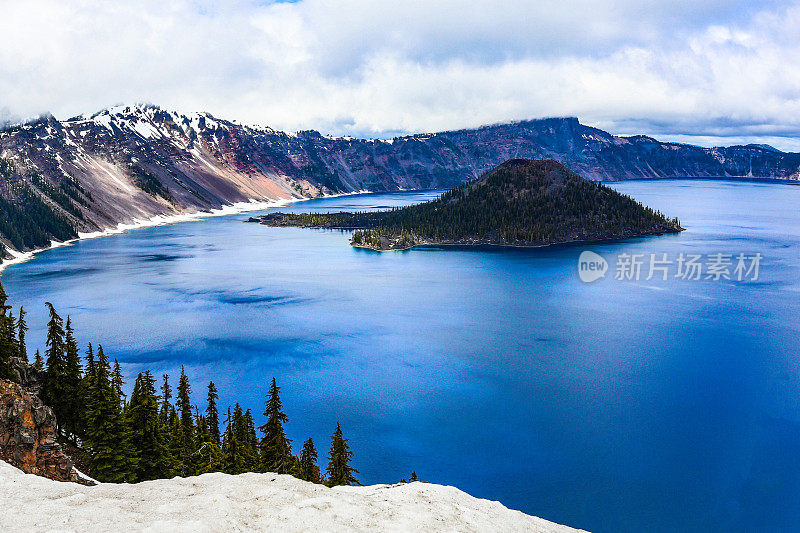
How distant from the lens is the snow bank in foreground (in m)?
20.5

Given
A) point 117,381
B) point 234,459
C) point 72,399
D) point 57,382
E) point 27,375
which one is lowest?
point 234,459

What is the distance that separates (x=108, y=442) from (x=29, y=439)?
1018 cm

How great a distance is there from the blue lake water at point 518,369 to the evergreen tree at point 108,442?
20.9 m

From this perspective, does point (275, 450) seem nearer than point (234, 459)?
No

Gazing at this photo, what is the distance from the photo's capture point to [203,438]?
4809 cm

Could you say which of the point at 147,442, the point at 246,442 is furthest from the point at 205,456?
the point at 147,442

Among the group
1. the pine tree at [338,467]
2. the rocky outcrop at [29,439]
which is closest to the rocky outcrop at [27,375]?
the rocky outcrop at [29,439]

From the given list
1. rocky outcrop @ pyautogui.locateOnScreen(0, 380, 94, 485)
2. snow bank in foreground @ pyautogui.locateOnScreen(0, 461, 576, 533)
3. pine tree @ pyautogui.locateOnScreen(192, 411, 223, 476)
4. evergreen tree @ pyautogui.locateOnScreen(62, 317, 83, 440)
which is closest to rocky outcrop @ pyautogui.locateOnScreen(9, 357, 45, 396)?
evergreen tree @ pyautogui.locateOnScreen(62, 317, 83, 440)

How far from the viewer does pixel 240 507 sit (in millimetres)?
22297

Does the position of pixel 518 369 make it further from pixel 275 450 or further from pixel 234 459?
pixel 234 459

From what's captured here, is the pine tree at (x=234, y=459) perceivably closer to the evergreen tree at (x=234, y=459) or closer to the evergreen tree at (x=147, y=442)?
the evergreen tree at (x=234, y=459)

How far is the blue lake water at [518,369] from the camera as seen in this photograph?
165 feet

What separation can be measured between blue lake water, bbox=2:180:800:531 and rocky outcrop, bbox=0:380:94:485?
1085 inches

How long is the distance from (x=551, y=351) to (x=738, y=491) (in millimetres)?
40176
